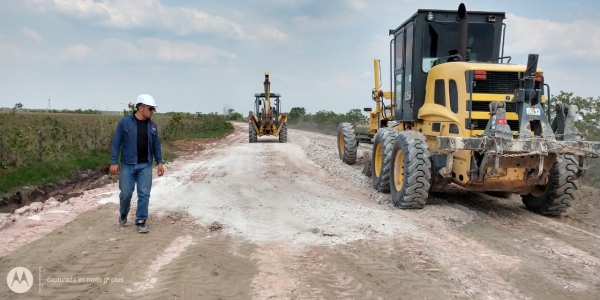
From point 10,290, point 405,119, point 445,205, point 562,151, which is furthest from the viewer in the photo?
point 405,119

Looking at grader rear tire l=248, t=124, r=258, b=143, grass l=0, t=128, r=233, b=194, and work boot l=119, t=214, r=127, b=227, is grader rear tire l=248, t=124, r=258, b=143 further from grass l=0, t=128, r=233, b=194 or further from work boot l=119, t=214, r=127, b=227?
work boot l=119, t=214, r=127, b=227

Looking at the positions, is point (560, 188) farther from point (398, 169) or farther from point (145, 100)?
point (145, 100)

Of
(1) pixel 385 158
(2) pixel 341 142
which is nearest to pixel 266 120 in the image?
(2) pixel 341 142

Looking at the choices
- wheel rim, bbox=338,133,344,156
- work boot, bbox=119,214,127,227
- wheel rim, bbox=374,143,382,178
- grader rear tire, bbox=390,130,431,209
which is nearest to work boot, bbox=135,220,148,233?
work boot, bbox=119,214,127,227

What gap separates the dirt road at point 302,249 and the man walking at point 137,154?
0.35 metres

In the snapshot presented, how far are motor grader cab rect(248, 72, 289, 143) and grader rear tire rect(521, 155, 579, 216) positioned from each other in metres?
16.4

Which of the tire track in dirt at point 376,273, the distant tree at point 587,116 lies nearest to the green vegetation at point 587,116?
the distant tree at point 587,116

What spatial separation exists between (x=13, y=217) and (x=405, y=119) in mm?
6890

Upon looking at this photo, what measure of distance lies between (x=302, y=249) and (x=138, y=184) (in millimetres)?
2466

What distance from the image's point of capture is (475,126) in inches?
270

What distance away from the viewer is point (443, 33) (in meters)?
8.15

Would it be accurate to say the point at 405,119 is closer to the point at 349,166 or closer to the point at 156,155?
the point at 349,166

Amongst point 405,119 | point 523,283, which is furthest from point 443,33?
point 523,283

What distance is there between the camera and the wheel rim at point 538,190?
23.1 ft
